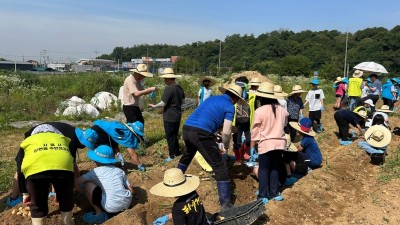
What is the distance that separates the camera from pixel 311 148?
239 inches

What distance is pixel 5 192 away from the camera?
5.41 metres

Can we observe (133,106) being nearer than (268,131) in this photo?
No

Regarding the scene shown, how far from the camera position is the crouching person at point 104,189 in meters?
4.10

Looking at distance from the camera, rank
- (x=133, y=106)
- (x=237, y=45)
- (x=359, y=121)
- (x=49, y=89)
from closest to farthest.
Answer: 1. (x=133, y=106)
2. (x=359, y=121)
3. (x=49, y=89)
4. (x=237, y=45)

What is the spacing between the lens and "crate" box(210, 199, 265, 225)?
147 inches

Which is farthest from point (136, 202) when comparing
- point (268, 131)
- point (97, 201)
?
point (268, 131)

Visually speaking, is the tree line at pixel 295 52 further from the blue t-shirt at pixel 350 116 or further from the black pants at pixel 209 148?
the black pants at pixel 209 148

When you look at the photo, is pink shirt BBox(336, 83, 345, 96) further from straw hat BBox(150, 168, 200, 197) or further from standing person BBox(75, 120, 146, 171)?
straw hat BBox(150, 168, 200, 197)

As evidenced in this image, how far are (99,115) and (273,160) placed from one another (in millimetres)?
8647

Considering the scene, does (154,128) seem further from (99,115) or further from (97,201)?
(97,201)

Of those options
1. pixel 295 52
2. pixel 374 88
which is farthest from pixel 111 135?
pixel 295 52

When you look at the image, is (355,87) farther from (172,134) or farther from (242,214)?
(242,214)

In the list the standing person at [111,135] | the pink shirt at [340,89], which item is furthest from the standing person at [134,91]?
the pink shirt at [340,89]

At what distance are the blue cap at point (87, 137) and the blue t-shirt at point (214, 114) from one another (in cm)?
139
